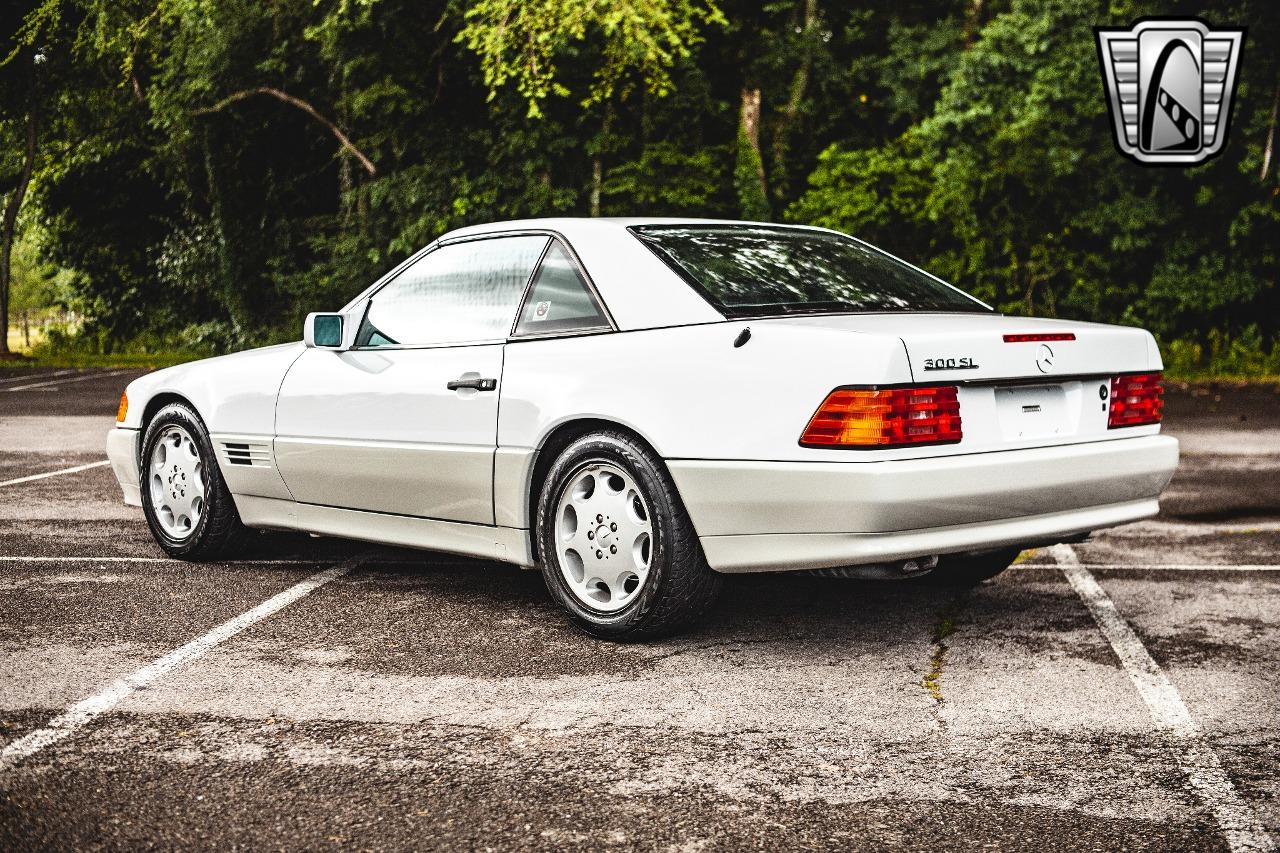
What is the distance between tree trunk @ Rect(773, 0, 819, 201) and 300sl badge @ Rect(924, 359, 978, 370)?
24281 millimetres

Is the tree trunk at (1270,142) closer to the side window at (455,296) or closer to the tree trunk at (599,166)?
the tree trunk at (599,166)

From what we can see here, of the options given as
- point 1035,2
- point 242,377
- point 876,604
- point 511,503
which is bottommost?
point 876,604

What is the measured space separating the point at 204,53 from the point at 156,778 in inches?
1027

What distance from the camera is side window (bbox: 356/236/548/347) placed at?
5.71 meters

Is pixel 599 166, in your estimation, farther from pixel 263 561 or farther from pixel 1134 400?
pixel 1134 400

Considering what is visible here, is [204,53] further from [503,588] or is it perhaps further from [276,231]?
[503,588]

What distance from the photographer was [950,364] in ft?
15.4

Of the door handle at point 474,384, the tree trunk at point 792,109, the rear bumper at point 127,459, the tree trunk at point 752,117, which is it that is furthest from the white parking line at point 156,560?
the tree trunk at point 792,109

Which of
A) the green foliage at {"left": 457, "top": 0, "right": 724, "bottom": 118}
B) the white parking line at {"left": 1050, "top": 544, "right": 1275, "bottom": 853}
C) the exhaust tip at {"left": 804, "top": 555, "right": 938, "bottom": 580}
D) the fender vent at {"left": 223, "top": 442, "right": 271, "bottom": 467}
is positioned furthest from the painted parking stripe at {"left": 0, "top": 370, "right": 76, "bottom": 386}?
the exhaust tip at {"left": 804, "top": 555, "right": 938, "bottom": 580}

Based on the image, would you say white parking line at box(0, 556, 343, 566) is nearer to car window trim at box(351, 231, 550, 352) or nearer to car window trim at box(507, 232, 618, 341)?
car window trim at box(351, 231, 550, 352)

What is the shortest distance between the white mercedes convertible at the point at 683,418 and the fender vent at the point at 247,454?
1 centimetres

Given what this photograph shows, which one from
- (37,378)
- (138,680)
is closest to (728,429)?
(138,680)

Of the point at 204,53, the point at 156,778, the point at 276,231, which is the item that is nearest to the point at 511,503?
the point at 156,778

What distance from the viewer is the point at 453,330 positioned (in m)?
5.83
